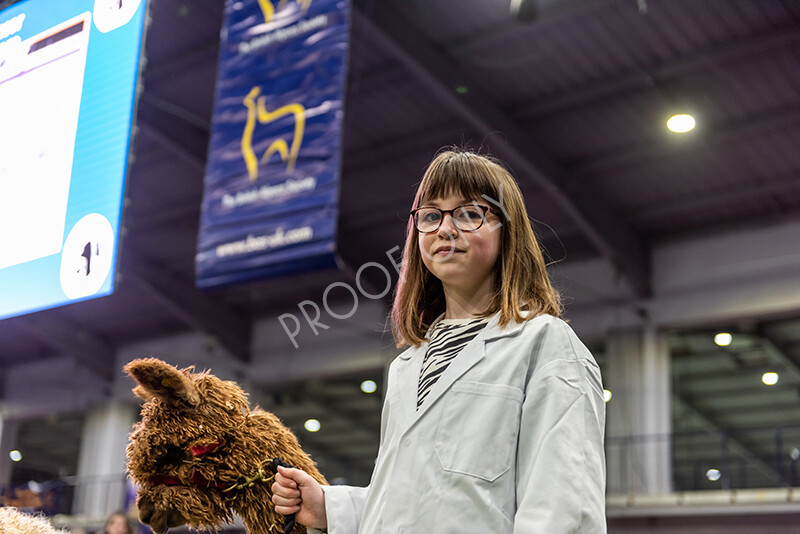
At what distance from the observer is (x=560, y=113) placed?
34.1 ft

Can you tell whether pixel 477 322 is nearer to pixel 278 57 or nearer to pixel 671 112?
pixel 278 57

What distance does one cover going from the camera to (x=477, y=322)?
1.45 metres

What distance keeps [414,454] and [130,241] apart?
45.7 ft

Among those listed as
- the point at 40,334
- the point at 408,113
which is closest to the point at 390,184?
the point at 408,113

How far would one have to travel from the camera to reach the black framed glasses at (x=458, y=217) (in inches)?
57.1

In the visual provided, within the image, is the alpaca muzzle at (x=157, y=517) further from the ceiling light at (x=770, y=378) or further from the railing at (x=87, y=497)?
the ceiling light at (x=770, y=378)

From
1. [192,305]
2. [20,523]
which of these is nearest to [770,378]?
[192,305]

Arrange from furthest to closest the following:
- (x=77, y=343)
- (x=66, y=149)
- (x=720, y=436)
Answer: (x=720, y=436) → (x=77, y=343) → (x=66, y=149)

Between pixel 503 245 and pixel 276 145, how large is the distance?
10.2ft

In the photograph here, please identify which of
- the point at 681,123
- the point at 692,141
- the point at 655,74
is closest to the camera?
the point at 655,74

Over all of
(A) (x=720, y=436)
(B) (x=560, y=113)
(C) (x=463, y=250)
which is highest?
(B) (x=560, y=113)

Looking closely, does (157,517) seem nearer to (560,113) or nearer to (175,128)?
(560,113)

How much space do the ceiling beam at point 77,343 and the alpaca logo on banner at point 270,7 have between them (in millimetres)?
12377

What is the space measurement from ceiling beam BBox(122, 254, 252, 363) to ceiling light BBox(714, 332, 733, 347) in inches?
307
